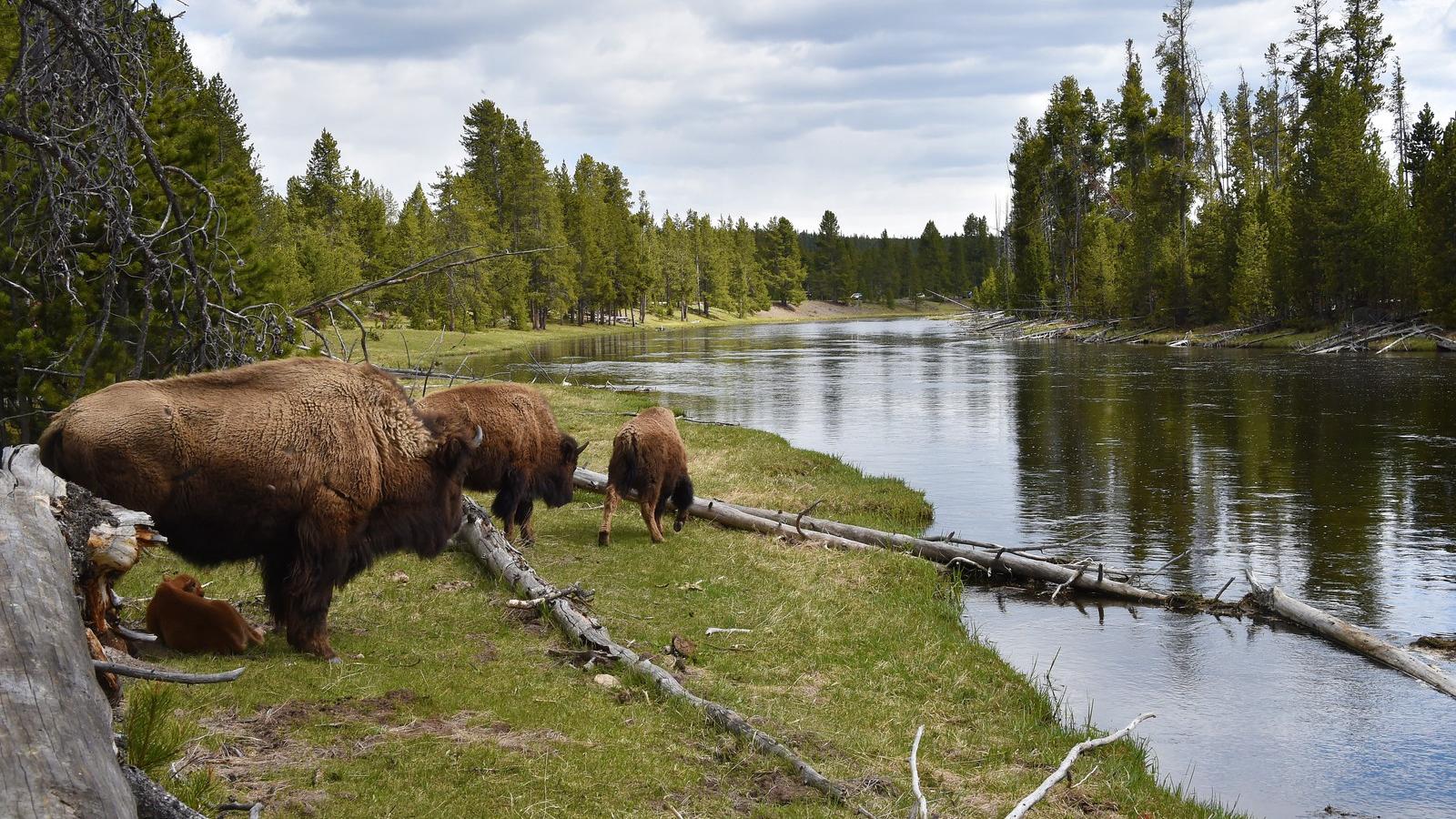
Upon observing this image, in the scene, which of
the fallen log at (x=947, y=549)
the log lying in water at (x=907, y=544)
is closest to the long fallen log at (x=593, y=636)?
the log lying in water at (x=907, y=544)

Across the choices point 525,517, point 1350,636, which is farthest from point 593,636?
point 1350,636

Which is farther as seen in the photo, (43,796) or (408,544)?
(408,544)

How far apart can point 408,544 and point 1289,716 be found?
7.26 meters

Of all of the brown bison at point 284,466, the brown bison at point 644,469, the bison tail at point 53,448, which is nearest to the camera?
the bison tail at point 53,448

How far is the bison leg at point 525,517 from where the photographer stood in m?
11.2

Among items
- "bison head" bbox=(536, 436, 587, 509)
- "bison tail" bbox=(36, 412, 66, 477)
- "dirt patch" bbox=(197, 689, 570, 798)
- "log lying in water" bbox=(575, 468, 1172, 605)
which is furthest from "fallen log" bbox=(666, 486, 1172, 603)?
"bison tail" bbox=(36, 412, 66, 477)

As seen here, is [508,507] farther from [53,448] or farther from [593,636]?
[53,448]

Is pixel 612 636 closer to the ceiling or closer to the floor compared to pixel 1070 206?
closer to the floor

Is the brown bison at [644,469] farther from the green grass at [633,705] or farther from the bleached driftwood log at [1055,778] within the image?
the bleached driftwood log at [1055,778]

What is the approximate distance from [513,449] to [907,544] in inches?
197

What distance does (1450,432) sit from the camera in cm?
2202

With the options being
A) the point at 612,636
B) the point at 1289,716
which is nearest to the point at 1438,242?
the point at 1289,716

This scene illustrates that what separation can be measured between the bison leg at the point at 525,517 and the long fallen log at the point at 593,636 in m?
0.83

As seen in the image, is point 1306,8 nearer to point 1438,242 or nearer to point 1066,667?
point 1438,242
